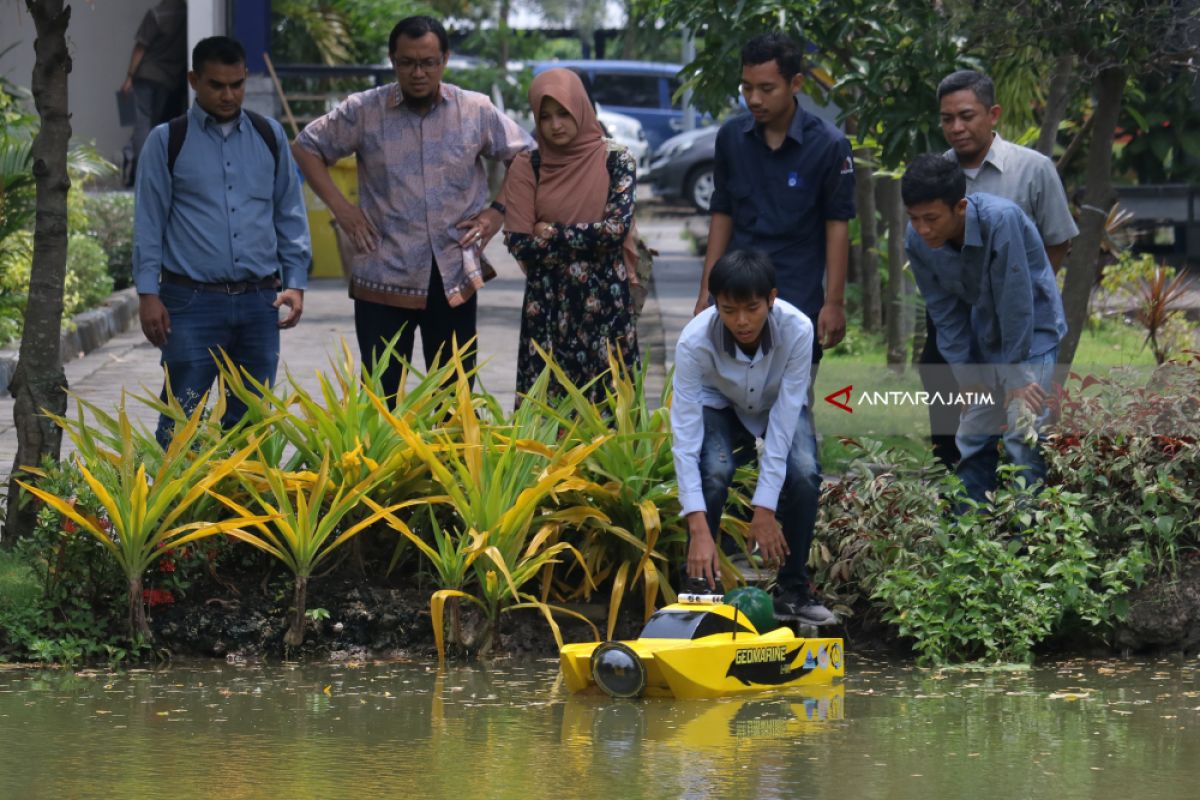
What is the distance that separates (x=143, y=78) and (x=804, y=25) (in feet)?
36.5

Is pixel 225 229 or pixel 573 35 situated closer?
pixel 225 229

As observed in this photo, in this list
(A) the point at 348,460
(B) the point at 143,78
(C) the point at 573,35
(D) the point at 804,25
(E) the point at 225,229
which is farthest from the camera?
(C) the point at 573,35

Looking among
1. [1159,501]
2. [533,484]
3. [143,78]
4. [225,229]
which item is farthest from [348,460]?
[143,78]

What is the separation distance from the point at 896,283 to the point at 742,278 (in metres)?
6.31

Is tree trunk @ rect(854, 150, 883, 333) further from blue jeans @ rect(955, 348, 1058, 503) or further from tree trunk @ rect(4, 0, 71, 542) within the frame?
tree trunk @ rect(4, 0, 71, 542)

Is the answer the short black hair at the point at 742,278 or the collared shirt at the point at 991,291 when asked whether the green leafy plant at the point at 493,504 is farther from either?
the collared shirt at the point at 991,291

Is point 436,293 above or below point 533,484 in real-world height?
above

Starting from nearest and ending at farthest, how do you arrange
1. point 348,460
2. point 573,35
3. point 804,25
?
point 348,460 → point 804,25 → point 573,35

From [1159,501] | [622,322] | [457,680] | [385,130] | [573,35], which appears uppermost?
[573,35]

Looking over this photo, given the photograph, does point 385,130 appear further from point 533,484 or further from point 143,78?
point 143,78

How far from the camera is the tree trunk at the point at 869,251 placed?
1329 centimetres

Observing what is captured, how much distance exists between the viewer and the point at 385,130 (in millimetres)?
7590

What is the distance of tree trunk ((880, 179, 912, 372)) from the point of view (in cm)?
1209

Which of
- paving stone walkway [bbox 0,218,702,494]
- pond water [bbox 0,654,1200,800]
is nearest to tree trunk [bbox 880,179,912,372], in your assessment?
paving stone walkway [bbox 0,218,702,494]
